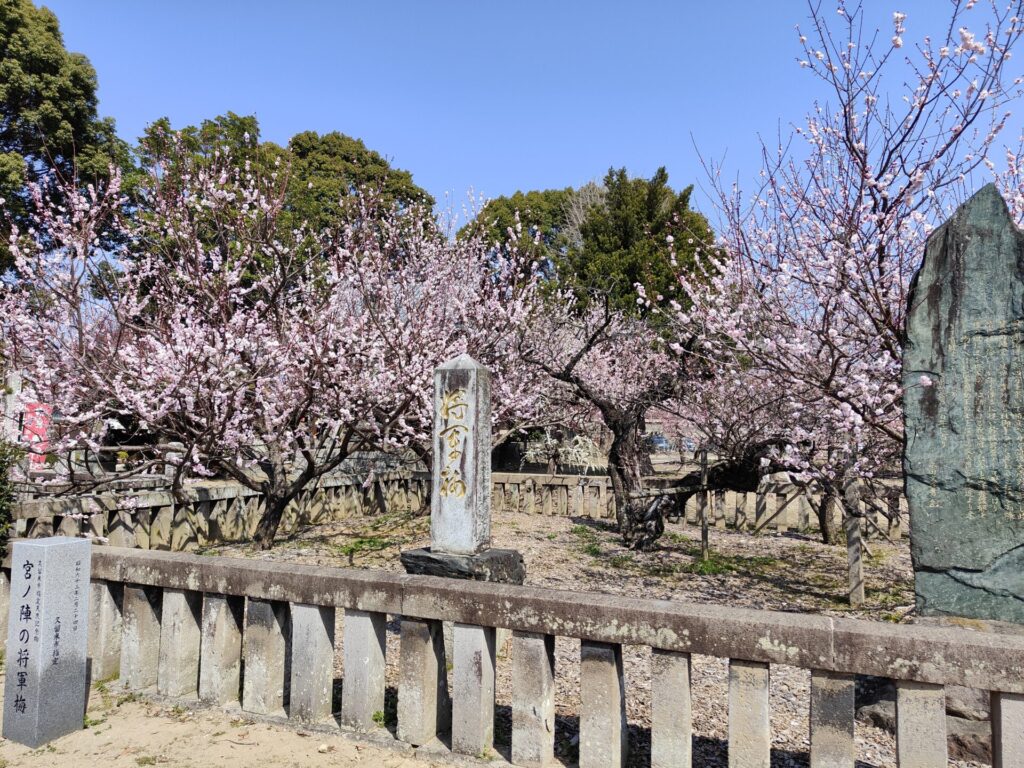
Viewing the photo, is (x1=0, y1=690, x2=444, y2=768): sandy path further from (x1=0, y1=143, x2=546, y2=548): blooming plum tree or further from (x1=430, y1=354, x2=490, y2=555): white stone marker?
(x1=0, y1=143, x2=546, y2=548): blooming plum tree

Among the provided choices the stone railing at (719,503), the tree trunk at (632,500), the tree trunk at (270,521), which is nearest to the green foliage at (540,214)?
the stone railing at (719,503)

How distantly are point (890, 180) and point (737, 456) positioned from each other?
5.94 metres

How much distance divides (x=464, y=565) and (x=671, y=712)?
187cm

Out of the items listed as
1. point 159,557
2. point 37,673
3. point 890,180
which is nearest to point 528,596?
point 159,557

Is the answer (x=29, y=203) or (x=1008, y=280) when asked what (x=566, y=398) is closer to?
(x=1008, y=280)

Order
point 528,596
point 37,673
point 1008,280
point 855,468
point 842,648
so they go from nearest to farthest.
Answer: point 842,648 → point 528,596 → point 37,673 → point 1008,280 → point 855,468

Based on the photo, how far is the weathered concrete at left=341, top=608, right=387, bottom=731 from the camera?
3967mm

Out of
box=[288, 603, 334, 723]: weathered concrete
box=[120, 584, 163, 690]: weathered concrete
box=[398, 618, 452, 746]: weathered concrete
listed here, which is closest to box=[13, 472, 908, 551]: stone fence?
box=[120, 584, 163, 690]: weathered concrete

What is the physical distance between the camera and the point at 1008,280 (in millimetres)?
4383


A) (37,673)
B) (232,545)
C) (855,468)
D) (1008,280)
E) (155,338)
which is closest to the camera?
(37,673)

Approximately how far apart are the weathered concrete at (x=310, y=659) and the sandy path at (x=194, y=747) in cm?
15

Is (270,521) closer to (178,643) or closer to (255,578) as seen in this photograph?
(178,643)

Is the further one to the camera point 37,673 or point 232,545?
point 232,545

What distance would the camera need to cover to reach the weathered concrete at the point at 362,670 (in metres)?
3.97
